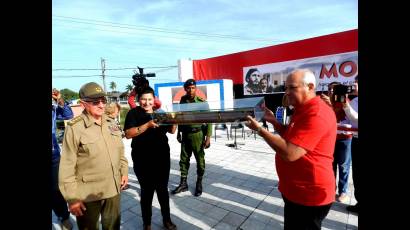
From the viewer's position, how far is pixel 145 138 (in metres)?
2.94

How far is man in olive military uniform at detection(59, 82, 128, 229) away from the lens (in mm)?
2095

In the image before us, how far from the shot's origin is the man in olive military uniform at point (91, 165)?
210 cm

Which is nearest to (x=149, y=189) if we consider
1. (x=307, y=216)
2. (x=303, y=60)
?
(x=307, y=216)

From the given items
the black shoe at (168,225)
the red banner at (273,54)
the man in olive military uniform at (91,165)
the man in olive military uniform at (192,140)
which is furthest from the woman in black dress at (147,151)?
the red banner at (273,54)

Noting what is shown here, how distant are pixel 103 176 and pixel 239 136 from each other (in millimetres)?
8424

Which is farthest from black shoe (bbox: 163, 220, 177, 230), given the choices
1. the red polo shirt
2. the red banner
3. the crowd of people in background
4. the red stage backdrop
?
the red banner

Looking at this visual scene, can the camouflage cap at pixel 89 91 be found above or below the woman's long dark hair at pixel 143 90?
below

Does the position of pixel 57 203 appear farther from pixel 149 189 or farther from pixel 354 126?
pixel 354 126

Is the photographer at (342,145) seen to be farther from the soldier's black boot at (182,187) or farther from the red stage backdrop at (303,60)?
the red stage backdrop at (303,60)

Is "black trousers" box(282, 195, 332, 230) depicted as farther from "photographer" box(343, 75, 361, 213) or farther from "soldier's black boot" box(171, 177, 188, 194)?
"soldier's black boot" box(171, 177, 188, 194)

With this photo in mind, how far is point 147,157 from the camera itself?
2.91 meters

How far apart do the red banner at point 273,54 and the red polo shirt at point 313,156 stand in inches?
414
